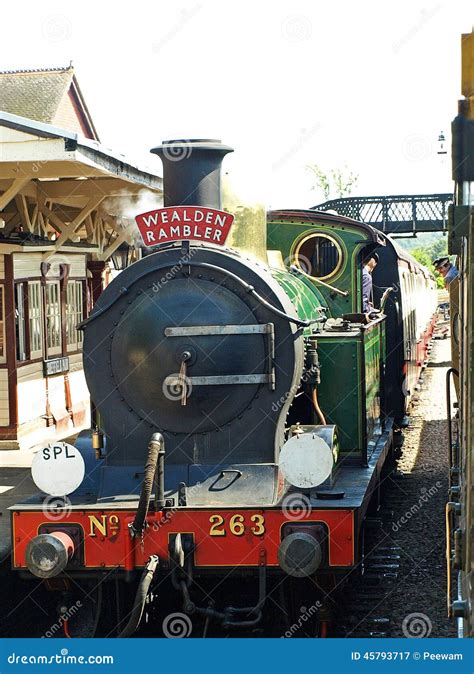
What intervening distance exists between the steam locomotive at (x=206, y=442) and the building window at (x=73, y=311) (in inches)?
284

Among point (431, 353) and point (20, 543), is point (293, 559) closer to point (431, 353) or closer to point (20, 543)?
point (20, 543)

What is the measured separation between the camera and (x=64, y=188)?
1092 centimetres

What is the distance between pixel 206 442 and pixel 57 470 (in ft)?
2.83

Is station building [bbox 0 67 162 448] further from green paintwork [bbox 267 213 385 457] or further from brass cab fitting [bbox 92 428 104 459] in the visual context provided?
brass cab fitting [bbox 92 428 104 459]

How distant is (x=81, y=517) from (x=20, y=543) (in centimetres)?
36

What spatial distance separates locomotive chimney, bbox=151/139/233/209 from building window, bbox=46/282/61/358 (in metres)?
6.68

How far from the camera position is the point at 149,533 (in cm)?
509

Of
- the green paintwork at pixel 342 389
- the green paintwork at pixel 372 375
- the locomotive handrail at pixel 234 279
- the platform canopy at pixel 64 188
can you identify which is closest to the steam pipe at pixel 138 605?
the locomotive handrail at pixel 234 279

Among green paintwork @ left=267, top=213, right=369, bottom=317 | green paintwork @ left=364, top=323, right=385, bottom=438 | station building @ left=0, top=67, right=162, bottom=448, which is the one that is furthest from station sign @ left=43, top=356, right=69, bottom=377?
green paintwork @ left=267, top=213, right=369, bottom=317

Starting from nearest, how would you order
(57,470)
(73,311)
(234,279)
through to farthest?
1. (57,470)
2. (234,279)
3. (73,311)

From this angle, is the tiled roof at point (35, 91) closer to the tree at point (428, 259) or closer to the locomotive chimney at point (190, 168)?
the tree at point (428, 259)

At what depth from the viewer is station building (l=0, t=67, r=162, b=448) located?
8336mm

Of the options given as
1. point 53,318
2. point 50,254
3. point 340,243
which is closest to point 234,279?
point 340,243

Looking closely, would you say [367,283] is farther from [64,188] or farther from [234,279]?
[64,188]
